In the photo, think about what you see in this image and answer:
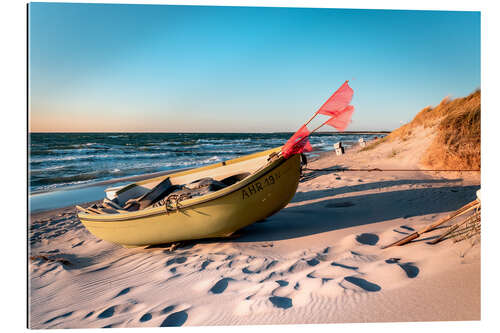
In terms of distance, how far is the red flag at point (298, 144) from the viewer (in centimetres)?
334

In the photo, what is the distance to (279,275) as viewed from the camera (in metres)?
2.67

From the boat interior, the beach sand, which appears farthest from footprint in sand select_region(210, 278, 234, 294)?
the boat interior

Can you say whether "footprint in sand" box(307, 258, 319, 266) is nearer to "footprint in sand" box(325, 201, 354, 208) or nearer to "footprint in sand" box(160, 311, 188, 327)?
"footprint in sand" box(160, 311, 188, 327)

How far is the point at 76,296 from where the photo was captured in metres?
2.81

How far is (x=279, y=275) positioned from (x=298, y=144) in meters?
1.41

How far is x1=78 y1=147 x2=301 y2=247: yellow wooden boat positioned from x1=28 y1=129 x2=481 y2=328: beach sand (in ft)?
0.70

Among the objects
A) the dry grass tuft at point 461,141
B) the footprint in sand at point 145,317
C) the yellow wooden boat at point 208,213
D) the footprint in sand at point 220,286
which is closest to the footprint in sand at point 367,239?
the yellow wooden boat at point 208,213

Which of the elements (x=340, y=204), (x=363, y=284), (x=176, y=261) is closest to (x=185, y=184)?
(x=176, y=261)

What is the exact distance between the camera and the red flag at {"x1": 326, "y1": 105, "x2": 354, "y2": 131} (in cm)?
313

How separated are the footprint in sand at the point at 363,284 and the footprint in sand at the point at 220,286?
985 mm
